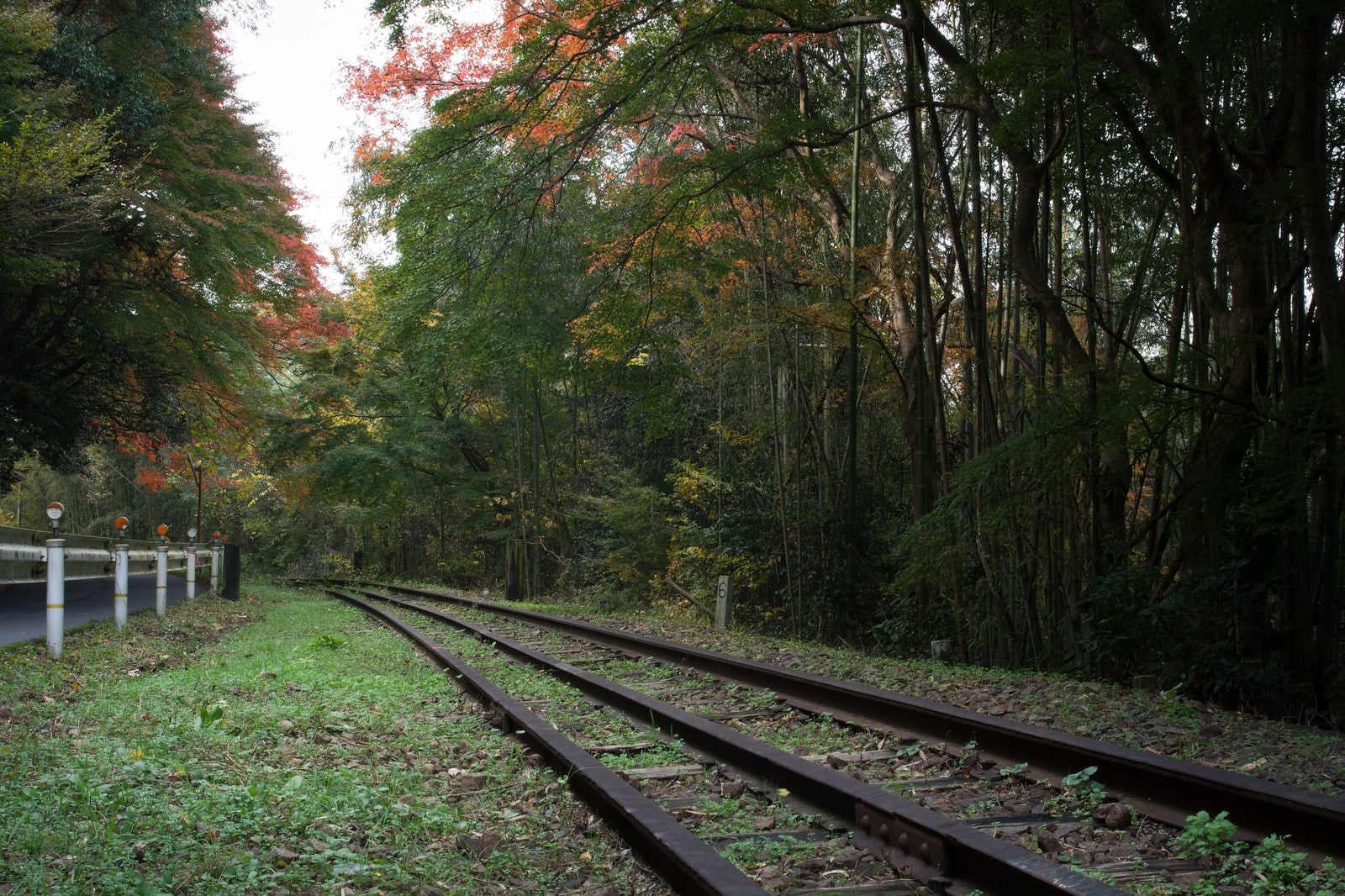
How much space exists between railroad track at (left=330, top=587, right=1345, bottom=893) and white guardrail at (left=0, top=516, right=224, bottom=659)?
3.74 meters

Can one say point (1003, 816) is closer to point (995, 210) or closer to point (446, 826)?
point (446, 826)

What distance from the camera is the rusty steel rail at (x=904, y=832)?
223 centimetres

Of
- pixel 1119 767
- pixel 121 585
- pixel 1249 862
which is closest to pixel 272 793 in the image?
pixel 1119 767

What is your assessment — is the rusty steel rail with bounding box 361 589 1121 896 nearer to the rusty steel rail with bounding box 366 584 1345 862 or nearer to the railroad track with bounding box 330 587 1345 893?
the railroad track with bounding box 330 587 1345 893

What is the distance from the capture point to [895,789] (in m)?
3.48

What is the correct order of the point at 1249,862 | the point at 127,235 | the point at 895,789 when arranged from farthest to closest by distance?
1. the point at 127,235
2. the point at 895,789
3. the point at 1249,862

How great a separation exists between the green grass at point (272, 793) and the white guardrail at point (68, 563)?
0.67 m

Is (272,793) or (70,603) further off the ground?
(272,793)

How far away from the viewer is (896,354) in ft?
37.3

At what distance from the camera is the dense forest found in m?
5.69

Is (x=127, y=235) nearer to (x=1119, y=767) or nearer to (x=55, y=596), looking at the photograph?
(x=55, y=596)

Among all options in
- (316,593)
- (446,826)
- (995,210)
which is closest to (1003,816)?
(446,826)

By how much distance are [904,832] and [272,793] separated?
2.15m

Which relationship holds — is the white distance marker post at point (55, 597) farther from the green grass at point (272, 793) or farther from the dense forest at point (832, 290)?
the dense forest at point (832, 290)
